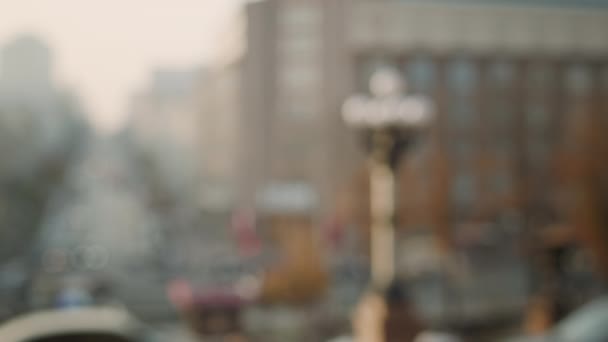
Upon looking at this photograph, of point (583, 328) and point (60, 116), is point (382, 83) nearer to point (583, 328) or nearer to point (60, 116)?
point (583, 328)

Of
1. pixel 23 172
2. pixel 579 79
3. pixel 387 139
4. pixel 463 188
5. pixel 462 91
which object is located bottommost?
pixel 463 188

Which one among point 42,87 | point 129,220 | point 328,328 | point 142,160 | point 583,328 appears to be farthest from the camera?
point 142,160

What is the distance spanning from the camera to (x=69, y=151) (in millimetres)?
34688

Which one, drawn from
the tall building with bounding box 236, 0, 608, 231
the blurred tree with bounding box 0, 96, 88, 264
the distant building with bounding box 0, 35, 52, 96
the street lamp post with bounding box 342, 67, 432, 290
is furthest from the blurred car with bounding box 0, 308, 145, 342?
the tall building with bounding box 236, 0, 608, 231

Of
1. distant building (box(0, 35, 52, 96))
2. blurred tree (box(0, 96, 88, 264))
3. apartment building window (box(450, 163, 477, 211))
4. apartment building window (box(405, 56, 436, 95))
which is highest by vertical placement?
distant building (box(0, 35, 52, 96))

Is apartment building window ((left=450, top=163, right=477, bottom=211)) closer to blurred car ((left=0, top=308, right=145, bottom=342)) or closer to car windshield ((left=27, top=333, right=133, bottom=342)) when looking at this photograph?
blurred car ((left=0, top=308, right=145, bottom=342))

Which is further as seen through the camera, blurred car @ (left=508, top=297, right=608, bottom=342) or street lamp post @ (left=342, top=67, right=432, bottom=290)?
street lamp post @ (left=342, top=67, right=432, bottom=290)

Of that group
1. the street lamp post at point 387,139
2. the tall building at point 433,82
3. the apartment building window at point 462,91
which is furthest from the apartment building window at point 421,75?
the street lamp post at point 387,139

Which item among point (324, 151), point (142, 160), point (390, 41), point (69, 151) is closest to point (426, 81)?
point (390, 41)

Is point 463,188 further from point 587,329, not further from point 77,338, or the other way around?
point 77,338

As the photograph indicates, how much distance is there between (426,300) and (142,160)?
40.1 metres

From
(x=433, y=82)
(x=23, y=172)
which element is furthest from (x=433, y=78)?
(x=23, y=172)

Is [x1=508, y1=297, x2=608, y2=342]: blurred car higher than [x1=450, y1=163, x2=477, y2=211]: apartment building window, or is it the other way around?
[x1=508, y1=297, x2=608, y2=342]: blurred car

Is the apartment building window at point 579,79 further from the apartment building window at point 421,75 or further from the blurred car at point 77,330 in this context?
the blurred car at point 77,330
